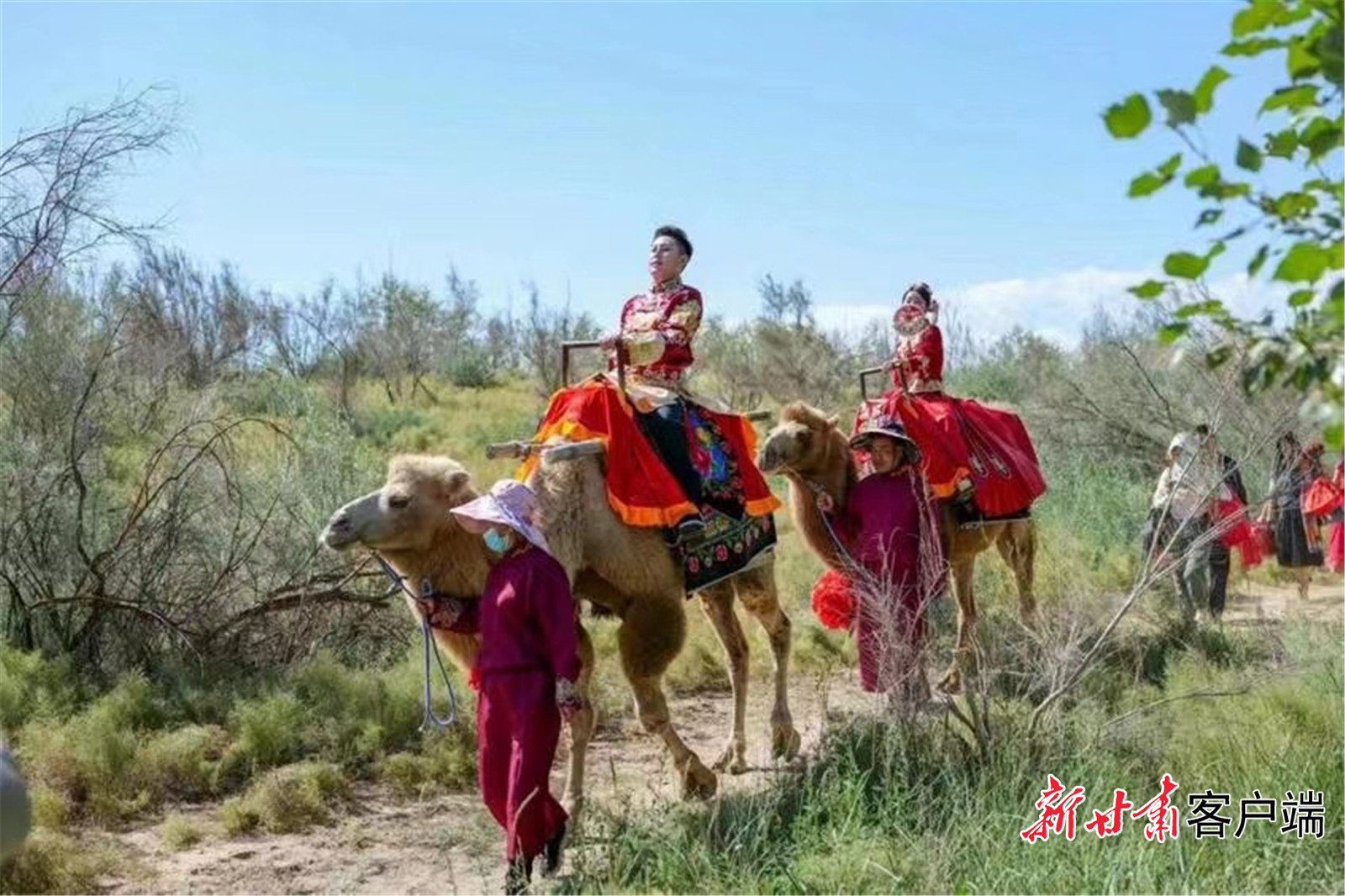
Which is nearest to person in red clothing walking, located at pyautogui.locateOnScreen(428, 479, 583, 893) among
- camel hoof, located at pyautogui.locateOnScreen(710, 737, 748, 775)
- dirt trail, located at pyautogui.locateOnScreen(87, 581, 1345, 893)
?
dirt trail, located at pyautogui.locateOnScreen(87, 581, 1345, 893)

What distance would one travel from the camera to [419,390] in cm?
2989

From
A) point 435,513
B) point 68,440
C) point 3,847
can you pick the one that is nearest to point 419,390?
point 68,440

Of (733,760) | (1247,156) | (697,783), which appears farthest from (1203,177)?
(733,760)

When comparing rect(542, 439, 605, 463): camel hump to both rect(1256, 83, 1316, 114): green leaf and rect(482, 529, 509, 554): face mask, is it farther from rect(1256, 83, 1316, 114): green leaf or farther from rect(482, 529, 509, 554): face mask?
rect(1256, 83, 1316, 114): green leaf

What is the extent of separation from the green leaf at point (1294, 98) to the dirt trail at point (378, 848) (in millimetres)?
4192

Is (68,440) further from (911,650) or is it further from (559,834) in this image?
(911,650)

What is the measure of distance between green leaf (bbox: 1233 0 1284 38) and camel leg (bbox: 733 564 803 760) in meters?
5.51

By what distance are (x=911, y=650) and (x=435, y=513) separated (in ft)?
7.15

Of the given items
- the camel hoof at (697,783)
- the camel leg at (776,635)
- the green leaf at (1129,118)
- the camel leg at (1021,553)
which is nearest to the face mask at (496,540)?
the camel hoof at (697,783)

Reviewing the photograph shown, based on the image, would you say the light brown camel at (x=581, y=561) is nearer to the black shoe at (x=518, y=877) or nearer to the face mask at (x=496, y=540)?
the face mask at (x=496, y=540)

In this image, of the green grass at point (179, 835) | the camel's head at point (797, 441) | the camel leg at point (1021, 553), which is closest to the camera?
the green grass at point (179, 835)

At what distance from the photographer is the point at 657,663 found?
6328mm

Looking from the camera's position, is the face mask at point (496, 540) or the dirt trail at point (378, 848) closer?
the face mask at point (496, 540)

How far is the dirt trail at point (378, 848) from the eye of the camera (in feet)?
18.8
